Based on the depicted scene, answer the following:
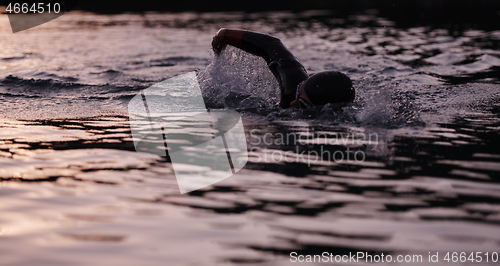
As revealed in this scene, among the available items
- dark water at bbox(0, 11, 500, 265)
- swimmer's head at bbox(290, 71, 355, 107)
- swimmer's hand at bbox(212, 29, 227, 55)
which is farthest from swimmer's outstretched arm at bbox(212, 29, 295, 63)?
swimmer's head at bbox(290, 71, 355, 107)

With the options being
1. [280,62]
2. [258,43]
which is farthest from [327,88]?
[258,43]

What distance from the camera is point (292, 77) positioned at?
7.59 m

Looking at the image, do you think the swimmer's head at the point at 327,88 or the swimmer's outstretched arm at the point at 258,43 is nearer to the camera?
the swimmer's head at the point at 327,88

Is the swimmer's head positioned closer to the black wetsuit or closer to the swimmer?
the swimmer

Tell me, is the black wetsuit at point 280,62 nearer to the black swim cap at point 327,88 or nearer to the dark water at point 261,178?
the dark water at point 261,178

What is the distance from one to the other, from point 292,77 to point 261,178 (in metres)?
3.00

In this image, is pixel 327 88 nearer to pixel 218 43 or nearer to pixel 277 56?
pixel 277 56

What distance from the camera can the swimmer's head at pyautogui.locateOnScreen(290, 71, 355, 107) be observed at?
22.7 feet

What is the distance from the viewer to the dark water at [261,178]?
141 inches

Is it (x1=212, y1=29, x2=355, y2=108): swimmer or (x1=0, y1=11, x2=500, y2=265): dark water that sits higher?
(x1=212, y1=29, x2=355, y2=108): swimmer

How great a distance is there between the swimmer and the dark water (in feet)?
0.61

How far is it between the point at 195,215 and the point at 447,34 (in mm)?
17165

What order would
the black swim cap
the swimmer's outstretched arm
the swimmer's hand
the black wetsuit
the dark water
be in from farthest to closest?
the swimmer's hand, the swimmer's outstretched arm, the black wetsuit, the black swim cap, the dark water

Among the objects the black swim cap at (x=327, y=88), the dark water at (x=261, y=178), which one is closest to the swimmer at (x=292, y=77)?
the black swim cap at (x=327, y=88)
